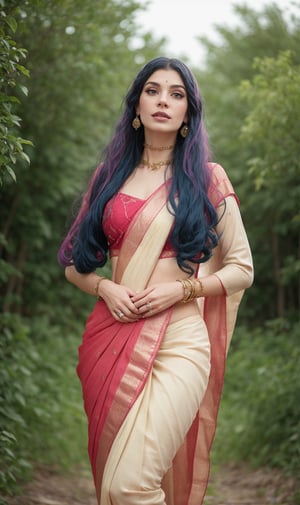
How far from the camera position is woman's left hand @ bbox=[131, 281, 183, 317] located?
8.41 feet

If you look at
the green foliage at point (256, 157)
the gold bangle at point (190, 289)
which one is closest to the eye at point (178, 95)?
the gold bangle at point (190, 289)

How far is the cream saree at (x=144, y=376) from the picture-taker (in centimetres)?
245

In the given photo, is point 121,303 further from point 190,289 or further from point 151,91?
point 151,91

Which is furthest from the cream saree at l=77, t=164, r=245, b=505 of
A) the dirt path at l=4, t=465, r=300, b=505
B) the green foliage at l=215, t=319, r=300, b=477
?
the green foliage at l=215, t=319, r=300, b=477

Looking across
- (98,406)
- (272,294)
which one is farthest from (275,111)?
(272,294)

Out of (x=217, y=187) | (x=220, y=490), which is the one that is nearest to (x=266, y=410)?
(x=220, y=490)

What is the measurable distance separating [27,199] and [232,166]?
2685 mm

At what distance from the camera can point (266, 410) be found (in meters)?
5.01

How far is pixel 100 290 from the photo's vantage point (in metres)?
2.76

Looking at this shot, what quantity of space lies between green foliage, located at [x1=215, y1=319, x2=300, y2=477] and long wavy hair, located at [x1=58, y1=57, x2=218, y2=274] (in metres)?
2.14

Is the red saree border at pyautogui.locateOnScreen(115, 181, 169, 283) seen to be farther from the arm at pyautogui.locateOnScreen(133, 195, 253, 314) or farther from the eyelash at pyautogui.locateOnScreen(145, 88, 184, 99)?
the eyelash at pyautogui.locateOnScreen(145, 88, 184, 99)

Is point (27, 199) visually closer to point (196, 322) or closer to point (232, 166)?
point (232, 166)

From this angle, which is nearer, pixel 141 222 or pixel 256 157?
pixel 141 222

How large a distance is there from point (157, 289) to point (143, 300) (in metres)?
0.07
